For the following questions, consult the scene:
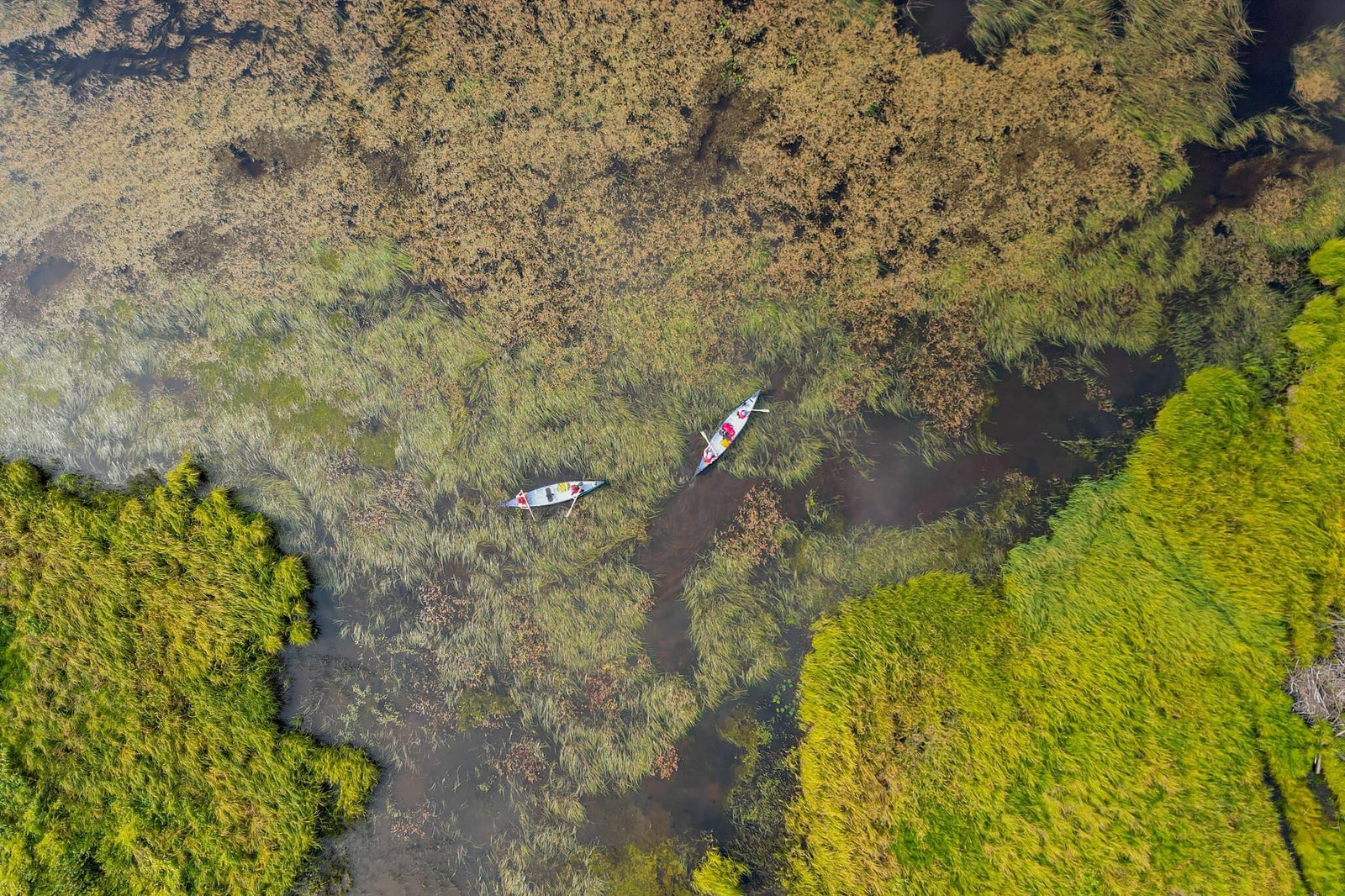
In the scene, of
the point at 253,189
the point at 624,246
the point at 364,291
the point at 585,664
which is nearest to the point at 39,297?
the point at 253,189

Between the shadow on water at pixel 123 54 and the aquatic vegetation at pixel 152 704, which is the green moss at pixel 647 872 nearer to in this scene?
the aquatic vegetation at pixel 152 704

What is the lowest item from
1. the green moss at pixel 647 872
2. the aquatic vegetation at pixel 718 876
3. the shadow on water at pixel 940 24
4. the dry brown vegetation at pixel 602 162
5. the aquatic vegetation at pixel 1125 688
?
the green moss at pixel 647 872

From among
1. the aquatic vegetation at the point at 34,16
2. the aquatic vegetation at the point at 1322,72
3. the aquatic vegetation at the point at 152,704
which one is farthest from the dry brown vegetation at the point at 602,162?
the aquatic vegetation at the point at 152,704

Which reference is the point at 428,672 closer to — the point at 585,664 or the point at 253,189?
the point at 585,664

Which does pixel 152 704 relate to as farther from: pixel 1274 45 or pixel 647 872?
pixel 1274 45

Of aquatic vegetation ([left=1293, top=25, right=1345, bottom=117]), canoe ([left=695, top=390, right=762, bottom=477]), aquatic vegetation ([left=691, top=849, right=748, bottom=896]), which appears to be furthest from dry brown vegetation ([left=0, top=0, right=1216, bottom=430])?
aquatic vegetation ([left=691, top=849, right=748, bottom=896])

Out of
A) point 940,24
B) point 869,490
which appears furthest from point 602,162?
point 869,490
